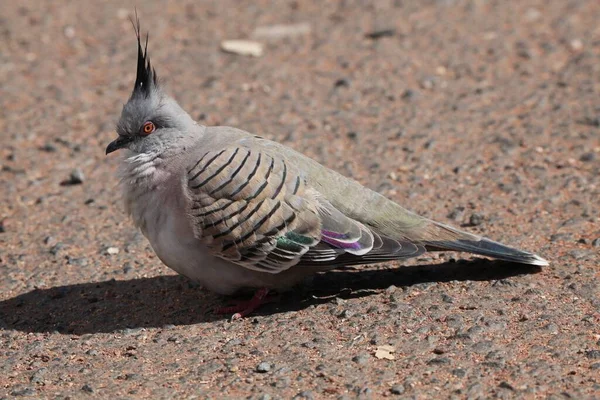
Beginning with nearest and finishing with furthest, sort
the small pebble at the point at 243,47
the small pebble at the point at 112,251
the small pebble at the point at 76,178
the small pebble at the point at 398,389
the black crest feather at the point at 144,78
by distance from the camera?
the small pebble at the point at 398,389, the black crest feather at the point at 144,78, the small pebble at the point at 112,251, the small pebble at the point at 76,178, the small pebble at the point at 243,47

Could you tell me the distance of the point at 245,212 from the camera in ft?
15.4

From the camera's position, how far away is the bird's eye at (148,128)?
5078 mm

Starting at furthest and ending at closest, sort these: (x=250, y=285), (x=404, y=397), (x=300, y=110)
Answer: (x=300, y=110) < (x=250, y=285) < (x=404, y=397)

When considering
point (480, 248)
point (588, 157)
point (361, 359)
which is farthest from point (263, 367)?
point (588, 157)

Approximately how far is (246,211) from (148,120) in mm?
852

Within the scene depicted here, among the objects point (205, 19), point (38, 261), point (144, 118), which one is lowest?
point (38, 261)

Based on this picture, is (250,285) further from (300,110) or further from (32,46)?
(32,46)

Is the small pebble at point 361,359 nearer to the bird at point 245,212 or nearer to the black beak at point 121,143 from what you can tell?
the bird at point 245,212

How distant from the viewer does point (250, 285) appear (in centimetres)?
499

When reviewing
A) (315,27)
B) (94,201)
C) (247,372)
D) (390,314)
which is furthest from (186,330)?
(315,27)

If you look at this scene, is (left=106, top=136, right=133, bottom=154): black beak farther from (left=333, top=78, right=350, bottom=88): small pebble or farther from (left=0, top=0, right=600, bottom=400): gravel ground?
(left=333, top=78, right=350, bottom=88): small pebble

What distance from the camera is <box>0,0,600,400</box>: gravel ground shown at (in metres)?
4.36

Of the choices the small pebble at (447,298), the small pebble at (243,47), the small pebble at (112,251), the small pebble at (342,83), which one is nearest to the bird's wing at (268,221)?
the small pebble at (447,298)

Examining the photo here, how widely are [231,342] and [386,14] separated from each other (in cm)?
548
